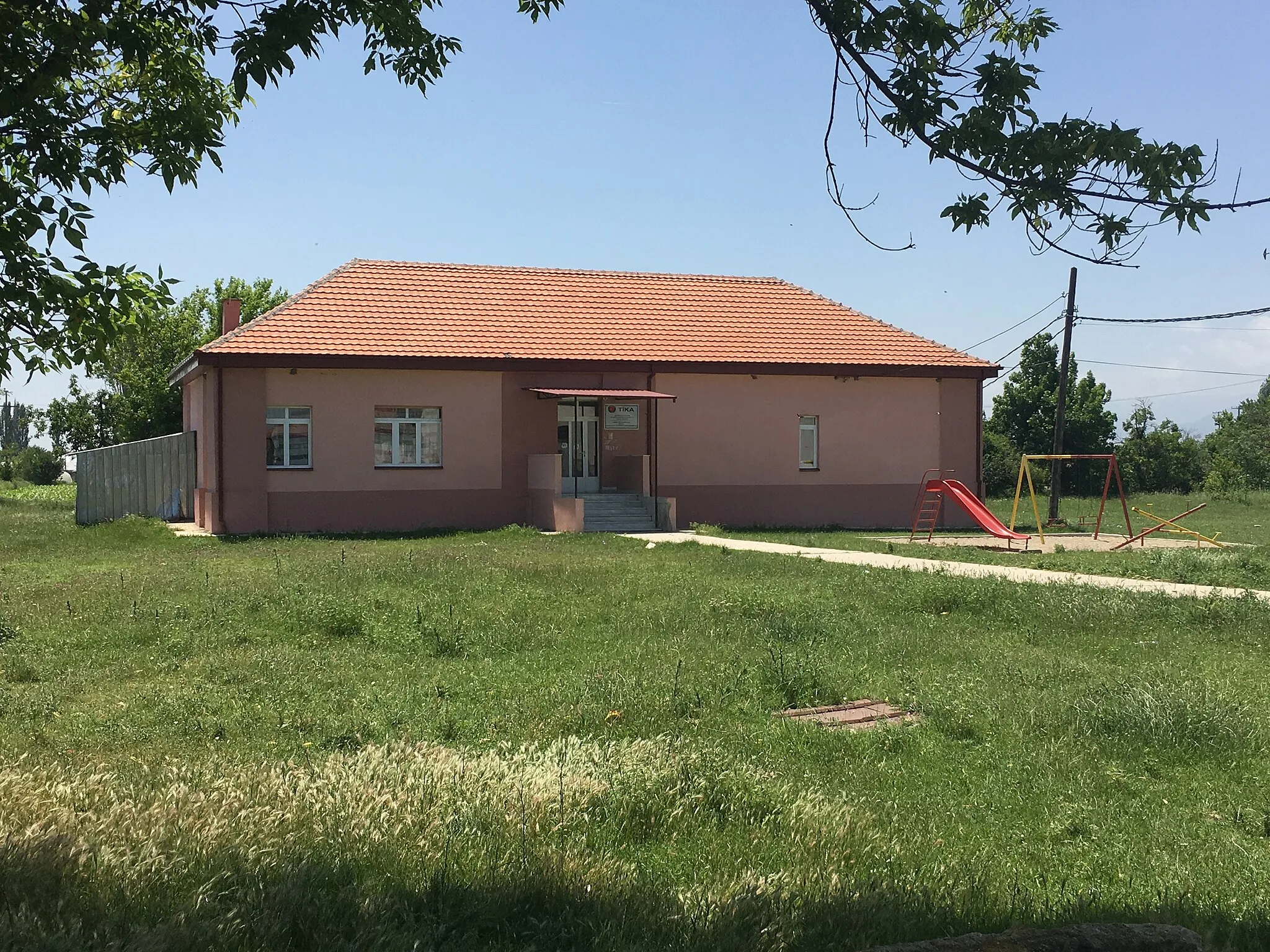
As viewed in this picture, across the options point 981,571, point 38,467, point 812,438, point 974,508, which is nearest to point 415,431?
point 812,438

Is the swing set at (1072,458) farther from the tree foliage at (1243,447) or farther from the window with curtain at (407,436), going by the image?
the tree foliage at (1243,447)

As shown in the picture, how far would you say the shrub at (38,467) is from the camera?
57.5 meters

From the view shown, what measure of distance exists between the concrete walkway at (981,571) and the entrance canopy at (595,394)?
473 centimetres

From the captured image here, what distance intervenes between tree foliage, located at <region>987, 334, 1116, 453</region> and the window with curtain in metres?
27.5

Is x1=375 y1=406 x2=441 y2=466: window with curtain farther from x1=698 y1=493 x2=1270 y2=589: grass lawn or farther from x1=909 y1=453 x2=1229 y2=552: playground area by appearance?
x1=909 y1=453 x2=1229 y2=552: playground area

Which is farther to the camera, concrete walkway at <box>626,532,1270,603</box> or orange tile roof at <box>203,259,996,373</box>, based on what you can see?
orange tile roof at <box>203,259,996,373</box>

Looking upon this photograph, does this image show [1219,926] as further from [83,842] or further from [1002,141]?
[83,842]

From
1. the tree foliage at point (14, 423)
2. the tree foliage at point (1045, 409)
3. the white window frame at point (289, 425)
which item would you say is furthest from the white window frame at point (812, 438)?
the tree foliage at point (14, 423)

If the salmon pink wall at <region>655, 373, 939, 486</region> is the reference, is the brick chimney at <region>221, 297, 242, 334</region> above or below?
above

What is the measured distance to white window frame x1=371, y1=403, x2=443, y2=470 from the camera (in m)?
25.2

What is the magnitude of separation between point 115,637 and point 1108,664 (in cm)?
771

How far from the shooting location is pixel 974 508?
22.2m

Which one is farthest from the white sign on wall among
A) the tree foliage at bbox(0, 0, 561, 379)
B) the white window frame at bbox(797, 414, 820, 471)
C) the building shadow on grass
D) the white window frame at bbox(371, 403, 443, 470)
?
the building shadow on grass

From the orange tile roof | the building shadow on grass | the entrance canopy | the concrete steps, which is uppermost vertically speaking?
the orange tile roof
